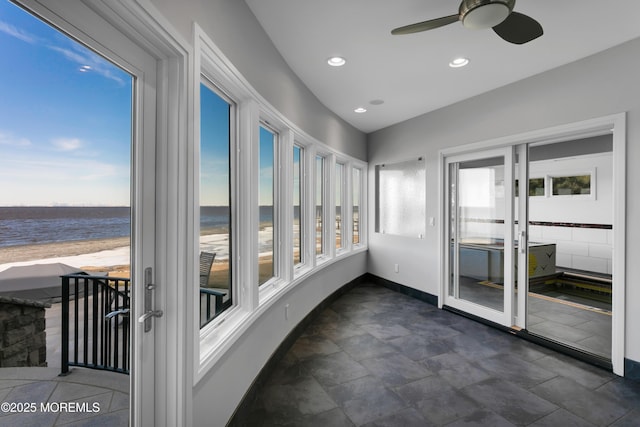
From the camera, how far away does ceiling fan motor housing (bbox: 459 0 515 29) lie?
5.52 ft

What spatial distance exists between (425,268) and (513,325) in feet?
4.32

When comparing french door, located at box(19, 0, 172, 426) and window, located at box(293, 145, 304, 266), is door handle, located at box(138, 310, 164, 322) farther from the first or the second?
window, located at box(293, 145, 304, 266)

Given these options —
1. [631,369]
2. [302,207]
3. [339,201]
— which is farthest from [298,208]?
[631,369]

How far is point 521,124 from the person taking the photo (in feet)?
10.8

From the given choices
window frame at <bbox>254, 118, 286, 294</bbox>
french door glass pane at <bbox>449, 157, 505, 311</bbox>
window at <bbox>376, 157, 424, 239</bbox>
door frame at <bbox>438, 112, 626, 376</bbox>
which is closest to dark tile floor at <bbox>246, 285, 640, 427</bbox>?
door frame at <bbox>438, 112, 626, 376</bbox>

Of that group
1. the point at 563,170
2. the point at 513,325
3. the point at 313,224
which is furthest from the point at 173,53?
the point at 563,170

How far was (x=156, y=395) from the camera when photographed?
1.35m

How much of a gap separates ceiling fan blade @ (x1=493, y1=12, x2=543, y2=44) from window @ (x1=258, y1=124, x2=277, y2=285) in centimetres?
186

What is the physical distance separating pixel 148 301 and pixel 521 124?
12.1 ft

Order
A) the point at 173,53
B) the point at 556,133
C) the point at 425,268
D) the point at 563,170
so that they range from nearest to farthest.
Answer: the point at 173,53 < the point at 556,133 < the point at 425,268 < the point at 563,170

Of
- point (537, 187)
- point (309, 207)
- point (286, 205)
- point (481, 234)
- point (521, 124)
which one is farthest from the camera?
point (537, 187)

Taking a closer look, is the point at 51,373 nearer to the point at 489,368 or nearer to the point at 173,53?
the point at 173,53

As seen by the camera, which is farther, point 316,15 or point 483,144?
point 483,144

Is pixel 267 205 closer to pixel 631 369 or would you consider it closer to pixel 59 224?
pixel 59 224
